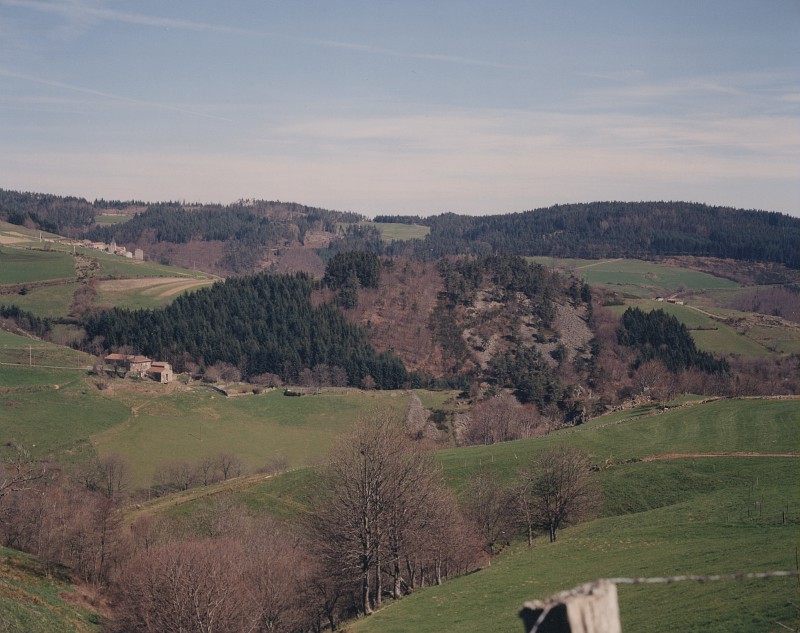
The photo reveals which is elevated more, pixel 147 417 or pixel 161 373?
pixel 161 373

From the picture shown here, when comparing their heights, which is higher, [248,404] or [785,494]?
[785,494]

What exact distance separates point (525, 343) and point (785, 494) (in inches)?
4993

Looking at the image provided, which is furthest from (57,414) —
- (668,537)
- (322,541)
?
(668,537)

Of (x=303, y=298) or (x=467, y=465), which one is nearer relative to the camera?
(x=467, y=465)

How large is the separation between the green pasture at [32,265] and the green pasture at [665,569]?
157 m

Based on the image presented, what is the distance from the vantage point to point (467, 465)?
6481cm

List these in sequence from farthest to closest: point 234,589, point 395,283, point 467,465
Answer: point 395,283
point 467,465
point 234,589

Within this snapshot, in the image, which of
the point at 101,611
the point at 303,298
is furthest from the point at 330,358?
the point at 101,611

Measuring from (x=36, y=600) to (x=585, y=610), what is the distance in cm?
3608

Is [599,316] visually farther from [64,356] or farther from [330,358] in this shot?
[64,356]

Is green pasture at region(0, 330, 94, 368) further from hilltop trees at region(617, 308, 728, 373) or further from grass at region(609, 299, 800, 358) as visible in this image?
grass at region(609, 299, 800, 358)

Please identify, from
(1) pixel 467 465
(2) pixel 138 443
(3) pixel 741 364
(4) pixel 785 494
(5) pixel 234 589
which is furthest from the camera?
(3) pixel 741 364

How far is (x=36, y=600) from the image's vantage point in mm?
34344

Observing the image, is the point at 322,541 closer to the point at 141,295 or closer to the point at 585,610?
the point at 585,610
